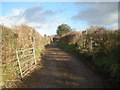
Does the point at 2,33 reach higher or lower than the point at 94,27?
lower

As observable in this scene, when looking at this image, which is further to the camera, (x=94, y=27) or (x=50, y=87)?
(x=94, y=27)

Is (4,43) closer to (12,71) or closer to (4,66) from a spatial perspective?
(4,66)

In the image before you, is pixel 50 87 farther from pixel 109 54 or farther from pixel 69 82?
pixel 109 54

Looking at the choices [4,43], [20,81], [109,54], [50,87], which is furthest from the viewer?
[109,54]

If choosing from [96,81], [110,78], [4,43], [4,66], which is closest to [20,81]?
[4,66]

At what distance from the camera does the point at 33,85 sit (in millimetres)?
5105

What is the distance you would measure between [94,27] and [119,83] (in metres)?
9.29

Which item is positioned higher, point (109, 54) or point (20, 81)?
point (109, 54)

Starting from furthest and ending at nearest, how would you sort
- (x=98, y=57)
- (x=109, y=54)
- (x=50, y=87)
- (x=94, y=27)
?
(x=94, y=27)
(x=98, y=57)
(x=109, y=54)
(x=50, y=87)

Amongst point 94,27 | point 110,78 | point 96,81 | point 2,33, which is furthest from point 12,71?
point 94,27

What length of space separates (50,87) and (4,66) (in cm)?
265

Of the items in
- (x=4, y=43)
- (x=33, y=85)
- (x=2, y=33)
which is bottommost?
(x=33, y=85)

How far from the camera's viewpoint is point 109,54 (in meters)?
7.07

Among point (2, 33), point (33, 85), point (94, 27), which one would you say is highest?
point (94, 27)
